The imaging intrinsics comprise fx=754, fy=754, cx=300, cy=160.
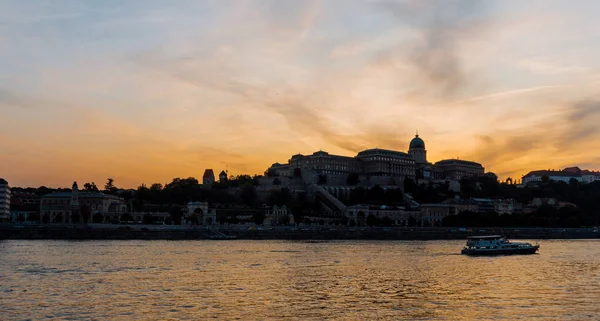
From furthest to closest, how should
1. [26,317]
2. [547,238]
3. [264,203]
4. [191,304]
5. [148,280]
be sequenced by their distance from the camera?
1. [264,203]
2. [547,238]
3. [148,280]
4. [191,304]
5. [26,317]

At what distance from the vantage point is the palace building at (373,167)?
156 m

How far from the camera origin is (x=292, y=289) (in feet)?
110

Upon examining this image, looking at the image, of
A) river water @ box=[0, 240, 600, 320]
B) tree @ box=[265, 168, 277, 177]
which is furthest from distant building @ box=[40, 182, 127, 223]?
river water @ box=[0, 240, 600, 320]

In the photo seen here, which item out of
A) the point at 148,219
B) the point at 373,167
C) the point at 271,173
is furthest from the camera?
the point at 271,173

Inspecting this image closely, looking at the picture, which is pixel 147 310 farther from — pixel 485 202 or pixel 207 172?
pixel 207 172

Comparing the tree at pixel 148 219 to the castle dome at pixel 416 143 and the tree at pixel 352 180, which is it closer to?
the tree at pixel 352 180

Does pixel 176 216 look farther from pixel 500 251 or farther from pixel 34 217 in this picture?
pixel 500 251

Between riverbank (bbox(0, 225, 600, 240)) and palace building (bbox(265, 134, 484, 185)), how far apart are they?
4400 centimetres

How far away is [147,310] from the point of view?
26.8 meters

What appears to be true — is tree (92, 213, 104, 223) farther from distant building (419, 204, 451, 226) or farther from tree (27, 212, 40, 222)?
distant building (419, 204, 451, 226)

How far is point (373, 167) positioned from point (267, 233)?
72049 mm

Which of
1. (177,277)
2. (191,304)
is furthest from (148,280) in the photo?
(191,304)

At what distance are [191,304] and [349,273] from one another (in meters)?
14.9

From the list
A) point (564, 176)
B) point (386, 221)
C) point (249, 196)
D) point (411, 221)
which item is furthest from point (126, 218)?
point (564, 176)
